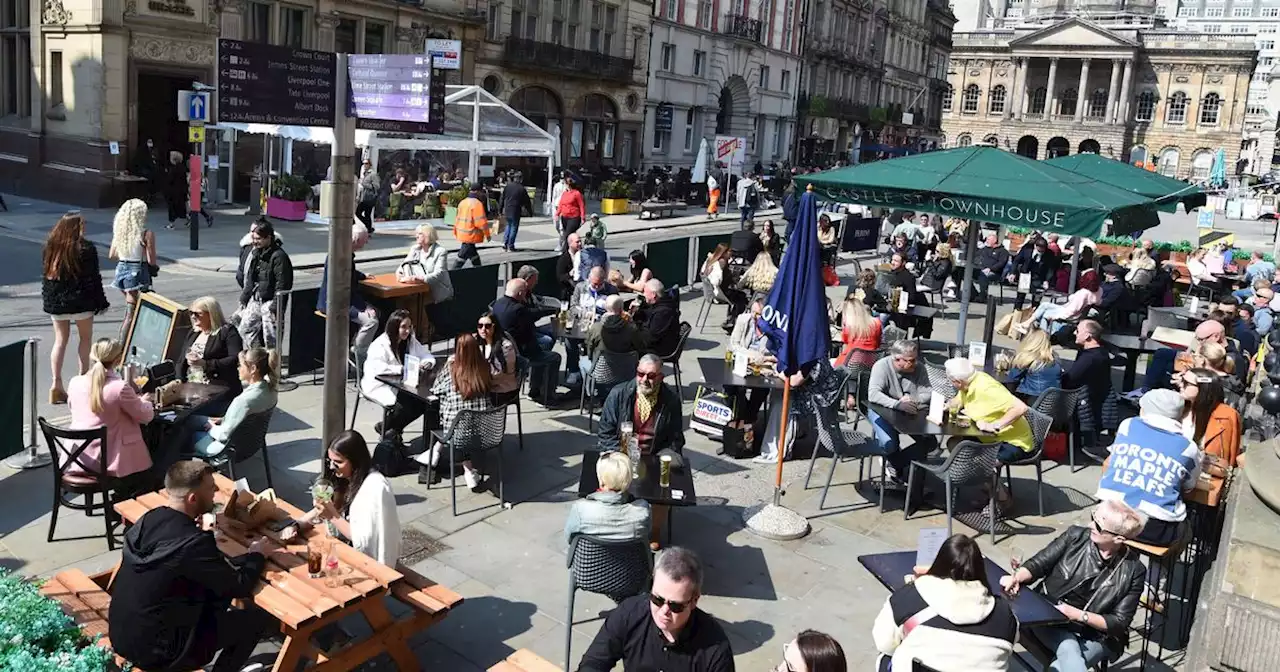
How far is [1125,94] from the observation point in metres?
96.8

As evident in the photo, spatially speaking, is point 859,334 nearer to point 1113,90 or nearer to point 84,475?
point 84,475

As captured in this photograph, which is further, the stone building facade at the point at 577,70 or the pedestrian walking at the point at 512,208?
→ the stone building facade at the point at 577,70

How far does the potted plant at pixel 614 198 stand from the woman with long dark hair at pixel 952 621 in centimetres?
2887

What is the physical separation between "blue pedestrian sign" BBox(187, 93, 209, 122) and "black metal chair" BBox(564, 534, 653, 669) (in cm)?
1655

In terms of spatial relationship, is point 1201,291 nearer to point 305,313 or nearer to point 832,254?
point 832,254

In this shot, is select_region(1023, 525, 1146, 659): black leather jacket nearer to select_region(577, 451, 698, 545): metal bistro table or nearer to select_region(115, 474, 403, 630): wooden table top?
select_region(577, 451, 698, 545): metal bistro table

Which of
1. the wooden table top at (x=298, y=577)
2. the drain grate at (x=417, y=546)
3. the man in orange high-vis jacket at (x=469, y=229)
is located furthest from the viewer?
the man in orange high-vis jacket at (x=469, y=229)

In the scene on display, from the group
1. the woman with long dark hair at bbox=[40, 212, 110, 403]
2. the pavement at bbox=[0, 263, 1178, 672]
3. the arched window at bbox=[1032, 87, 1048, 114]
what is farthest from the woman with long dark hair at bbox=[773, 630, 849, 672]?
the arched window at bbox=[1032, 87, 1048, 114]

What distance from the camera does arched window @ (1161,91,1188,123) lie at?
9712 cm

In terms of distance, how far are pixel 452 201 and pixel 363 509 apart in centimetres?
2199

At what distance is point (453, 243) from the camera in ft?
77.2

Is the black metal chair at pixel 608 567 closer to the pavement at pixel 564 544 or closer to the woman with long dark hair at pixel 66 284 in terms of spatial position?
the pavement at pixel 564 544

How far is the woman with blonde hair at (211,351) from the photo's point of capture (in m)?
8.52

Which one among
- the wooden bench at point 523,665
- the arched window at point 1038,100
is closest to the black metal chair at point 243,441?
the wooden bench at point 523,665
